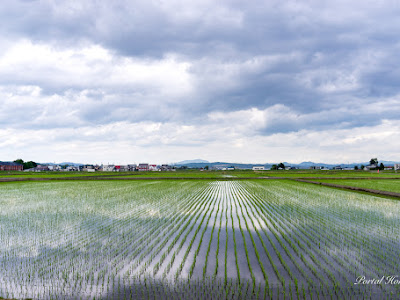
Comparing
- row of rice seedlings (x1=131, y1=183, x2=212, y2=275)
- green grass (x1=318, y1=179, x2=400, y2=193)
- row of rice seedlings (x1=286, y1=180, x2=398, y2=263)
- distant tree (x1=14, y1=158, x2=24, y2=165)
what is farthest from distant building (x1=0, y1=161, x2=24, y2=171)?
row of rice seedlings (x1=286, y1=180, x2=398, y2=263)

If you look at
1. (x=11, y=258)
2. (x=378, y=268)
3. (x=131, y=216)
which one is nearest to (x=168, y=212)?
(x=131, y=216)

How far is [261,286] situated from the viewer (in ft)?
20.1

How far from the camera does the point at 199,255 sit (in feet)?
27.0

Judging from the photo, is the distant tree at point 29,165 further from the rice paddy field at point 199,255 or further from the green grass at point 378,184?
the green grass at point 378,184

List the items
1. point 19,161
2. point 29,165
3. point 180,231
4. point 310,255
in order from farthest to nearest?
point 29,165, point 19,161, point 180,231, point 310,255

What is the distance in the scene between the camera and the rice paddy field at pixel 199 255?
6.02 metres

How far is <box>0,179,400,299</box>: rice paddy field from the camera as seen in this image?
19.7 ft

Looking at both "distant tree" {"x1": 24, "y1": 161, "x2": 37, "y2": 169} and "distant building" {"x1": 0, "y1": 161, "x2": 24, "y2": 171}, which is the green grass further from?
"distant tree" {"x1": 24, "y1": 161, "x2": 37, "y2": 169}

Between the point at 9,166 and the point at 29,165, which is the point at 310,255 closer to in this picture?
the point at 9,166

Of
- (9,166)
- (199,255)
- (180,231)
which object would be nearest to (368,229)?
(199,255)

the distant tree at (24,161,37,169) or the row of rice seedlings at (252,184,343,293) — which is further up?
the distant tree at (24,161,37,169)

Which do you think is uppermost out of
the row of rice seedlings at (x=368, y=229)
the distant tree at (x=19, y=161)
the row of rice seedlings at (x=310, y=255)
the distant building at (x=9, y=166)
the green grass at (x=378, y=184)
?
the distant tree at (x=19, y=161)

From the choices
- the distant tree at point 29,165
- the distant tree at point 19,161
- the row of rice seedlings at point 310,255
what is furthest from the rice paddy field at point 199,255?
the distant tree at point 19,161

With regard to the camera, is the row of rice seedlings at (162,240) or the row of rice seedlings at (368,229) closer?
the row of rice seedlings at (162,240)
